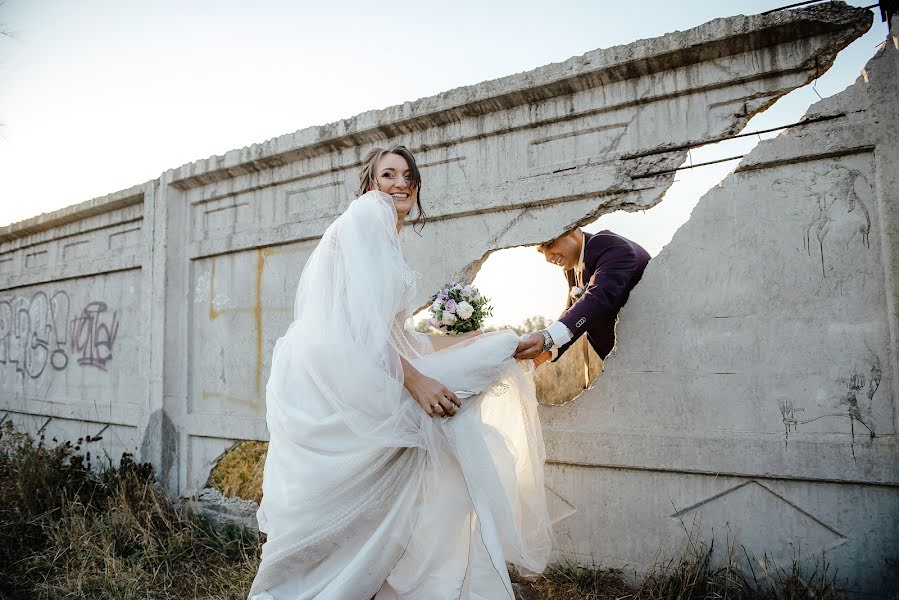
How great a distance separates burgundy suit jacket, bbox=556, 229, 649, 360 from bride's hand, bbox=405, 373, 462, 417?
38.2 inches

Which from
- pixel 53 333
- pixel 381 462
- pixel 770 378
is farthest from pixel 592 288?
pixel 53 333

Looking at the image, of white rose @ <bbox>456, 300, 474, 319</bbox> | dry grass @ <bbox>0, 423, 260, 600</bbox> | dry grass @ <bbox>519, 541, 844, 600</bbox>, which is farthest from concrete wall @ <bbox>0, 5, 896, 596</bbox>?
white rose @ <bbox>456, 300, 474, 319</bbox>

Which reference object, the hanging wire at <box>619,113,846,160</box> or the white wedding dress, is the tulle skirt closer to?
the white wedding dress

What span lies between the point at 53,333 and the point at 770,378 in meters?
7.44

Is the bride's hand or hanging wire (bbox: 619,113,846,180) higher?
hanging wire (bbox: 619,113,846,180)

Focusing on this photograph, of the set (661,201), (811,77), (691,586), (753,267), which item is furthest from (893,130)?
(691,586)

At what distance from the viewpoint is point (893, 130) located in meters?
2.67

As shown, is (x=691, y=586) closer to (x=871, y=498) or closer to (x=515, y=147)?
(x=871, y=498)

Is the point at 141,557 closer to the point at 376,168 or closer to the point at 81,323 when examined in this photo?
the point at 376,168

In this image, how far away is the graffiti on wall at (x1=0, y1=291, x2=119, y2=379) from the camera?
→ 590 cm

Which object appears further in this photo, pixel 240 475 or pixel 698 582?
pixel 240 475

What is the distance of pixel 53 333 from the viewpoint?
6.43 metres

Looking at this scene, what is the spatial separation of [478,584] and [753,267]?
2.19 meters

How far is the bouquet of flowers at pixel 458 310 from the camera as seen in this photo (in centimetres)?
275
